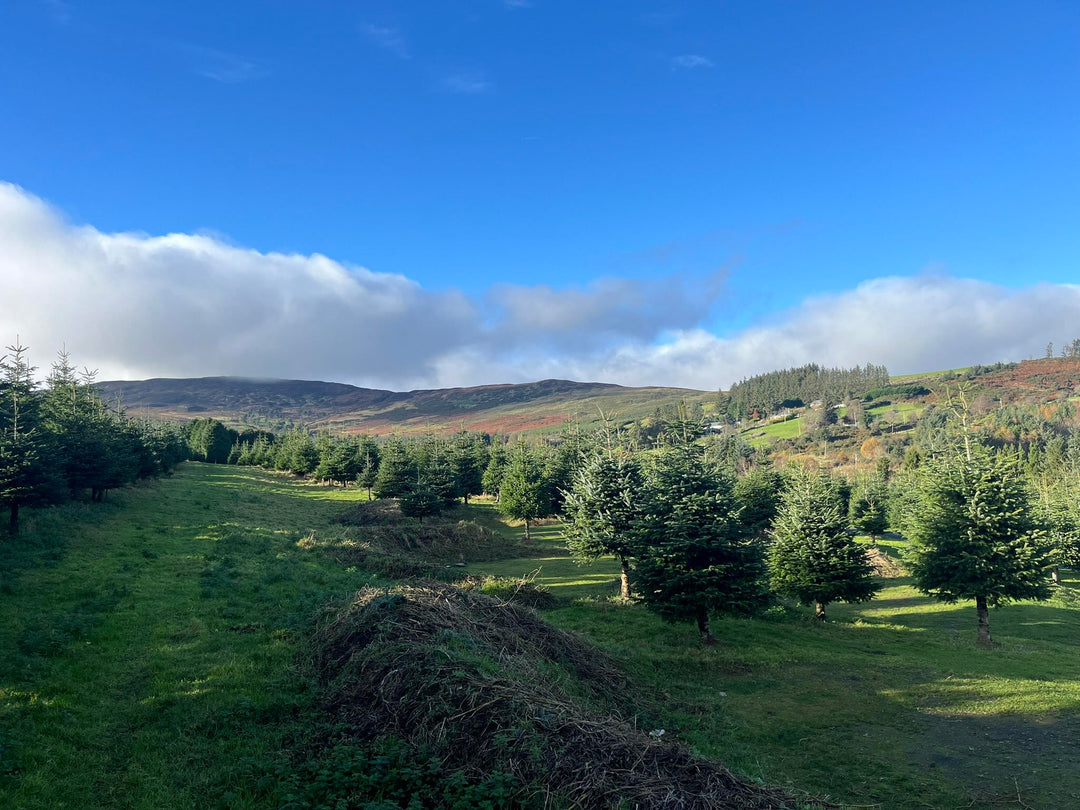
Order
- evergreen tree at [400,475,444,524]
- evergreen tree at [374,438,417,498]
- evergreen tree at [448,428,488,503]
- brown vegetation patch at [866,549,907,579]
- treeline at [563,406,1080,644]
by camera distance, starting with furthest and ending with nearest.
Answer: evergreen tree at [448,428,488,503], evergreen tree at [374,438,417,498], evergreen tree at [400,475,444,524], brown vegetation patch at [866,549,907,579], treeline at [563,406,1080,644]

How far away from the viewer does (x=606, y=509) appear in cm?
2773

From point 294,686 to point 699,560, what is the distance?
14.1 meters

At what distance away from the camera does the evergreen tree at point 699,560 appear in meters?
19.7

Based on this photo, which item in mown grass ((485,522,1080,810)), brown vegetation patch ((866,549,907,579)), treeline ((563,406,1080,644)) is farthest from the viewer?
brown vegetation patch ((866,549,907,579))

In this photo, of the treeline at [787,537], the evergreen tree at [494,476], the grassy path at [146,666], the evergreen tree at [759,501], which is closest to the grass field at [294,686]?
the grassy path at [146,666]

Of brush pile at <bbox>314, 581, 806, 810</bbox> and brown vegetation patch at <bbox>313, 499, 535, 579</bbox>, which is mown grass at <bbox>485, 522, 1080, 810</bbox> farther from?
brown vegetation patch at <bbox>313, 499, 535, 579</bbox>

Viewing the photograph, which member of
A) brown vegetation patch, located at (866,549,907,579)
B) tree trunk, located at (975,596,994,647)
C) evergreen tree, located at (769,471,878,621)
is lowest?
brown vegetation patch, located at (866,549,907,579)

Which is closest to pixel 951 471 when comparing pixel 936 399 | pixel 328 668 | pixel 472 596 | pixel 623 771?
pixel 472 596

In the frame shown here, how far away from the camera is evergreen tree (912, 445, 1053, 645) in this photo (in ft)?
72.7

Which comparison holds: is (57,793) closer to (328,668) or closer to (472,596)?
(328,668)

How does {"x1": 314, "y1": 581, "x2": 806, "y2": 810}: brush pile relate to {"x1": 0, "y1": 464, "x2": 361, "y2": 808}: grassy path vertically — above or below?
above

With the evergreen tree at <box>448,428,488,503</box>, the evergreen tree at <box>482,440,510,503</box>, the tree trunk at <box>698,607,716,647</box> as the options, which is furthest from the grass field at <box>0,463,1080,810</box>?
the evergreen tree at <box>482,440,510,503</box>

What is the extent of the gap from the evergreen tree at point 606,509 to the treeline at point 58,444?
2469 cm

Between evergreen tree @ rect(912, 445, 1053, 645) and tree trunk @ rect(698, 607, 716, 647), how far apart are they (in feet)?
34.4
